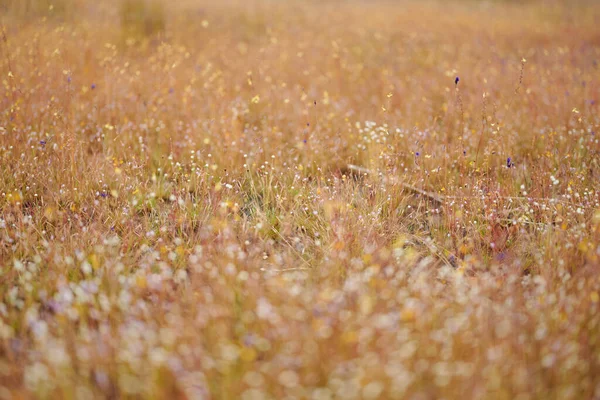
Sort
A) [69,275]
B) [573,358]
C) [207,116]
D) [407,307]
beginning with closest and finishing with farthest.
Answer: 1. [573,358]
2. [407,307]
3. [69,275]
4. [207,116]

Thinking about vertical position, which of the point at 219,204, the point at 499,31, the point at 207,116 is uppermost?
the point at 499,31

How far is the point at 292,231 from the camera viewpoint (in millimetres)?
3033

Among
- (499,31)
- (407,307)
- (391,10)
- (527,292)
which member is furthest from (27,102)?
(391,10)

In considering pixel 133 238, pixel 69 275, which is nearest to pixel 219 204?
pixel 133 238

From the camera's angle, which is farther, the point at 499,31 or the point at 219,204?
the point at 499,31

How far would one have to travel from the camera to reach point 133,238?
2.82 m

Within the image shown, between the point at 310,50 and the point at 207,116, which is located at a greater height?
the point at 310,50

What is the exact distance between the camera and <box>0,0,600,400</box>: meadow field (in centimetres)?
170

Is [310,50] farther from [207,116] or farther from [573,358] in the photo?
[573,358]

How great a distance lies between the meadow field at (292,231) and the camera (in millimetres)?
1695

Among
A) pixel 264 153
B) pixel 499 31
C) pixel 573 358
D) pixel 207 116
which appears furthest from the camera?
pixel 499 31

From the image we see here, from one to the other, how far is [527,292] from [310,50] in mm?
5422

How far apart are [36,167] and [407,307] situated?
293 centimetres

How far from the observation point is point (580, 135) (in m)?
4.02
